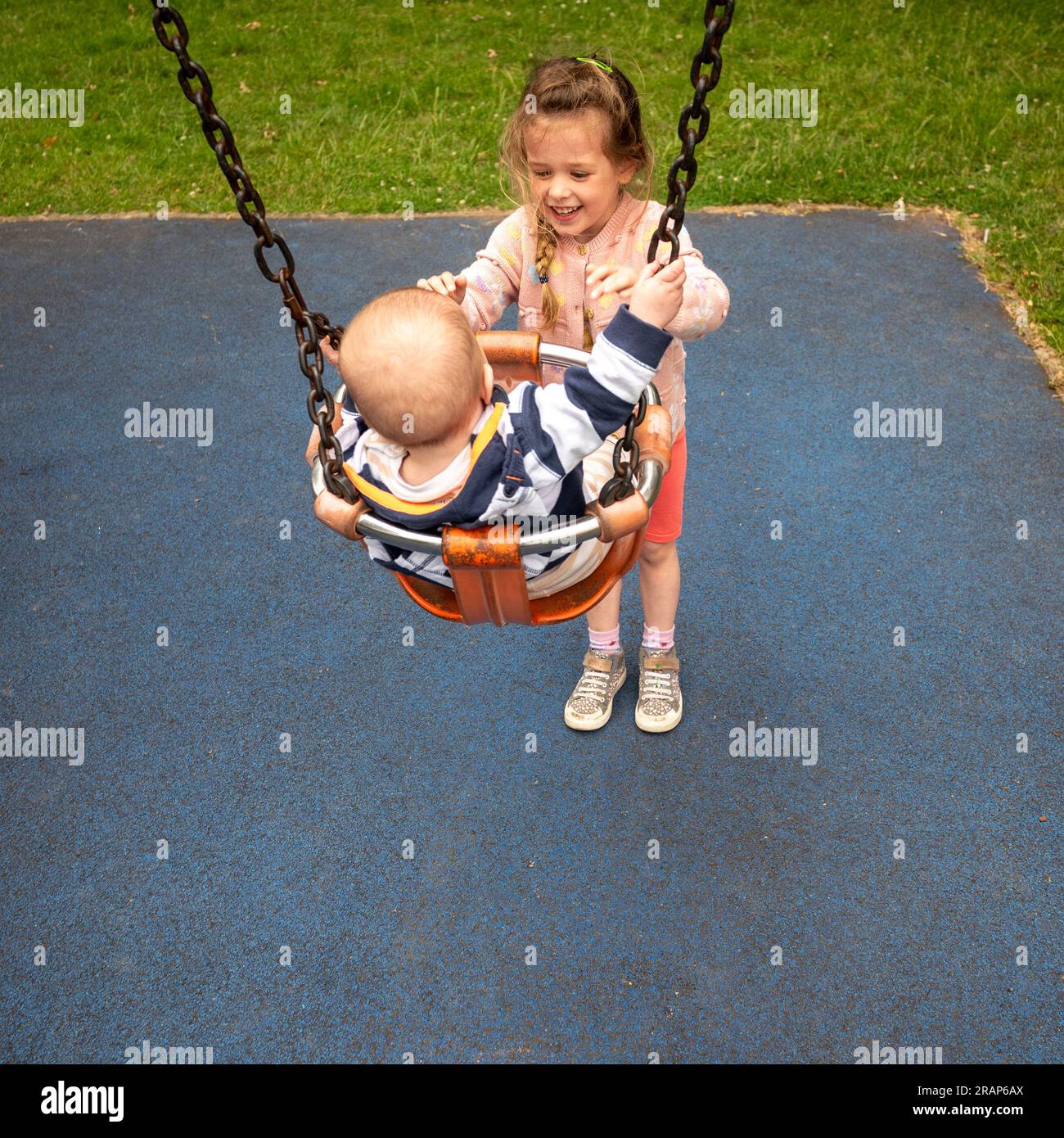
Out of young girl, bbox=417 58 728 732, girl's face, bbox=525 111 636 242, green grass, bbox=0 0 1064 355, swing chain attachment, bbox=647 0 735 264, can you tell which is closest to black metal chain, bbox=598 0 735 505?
swing chain attachment, bbox=647 0 735 264

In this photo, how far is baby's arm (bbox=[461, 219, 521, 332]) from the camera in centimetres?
238

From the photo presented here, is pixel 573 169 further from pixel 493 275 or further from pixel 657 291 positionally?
pixel 657 291

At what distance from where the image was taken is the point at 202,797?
117 inches

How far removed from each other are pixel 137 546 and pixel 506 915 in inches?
81.8

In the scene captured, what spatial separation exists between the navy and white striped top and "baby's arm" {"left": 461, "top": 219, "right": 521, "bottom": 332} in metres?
0.58

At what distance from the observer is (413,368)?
1677 mm

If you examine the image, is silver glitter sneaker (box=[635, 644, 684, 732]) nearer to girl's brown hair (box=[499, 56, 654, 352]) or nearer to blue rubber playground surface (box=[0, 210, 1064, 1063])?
blue rubber playground surface (box=[0, 210, 1064, 1063])

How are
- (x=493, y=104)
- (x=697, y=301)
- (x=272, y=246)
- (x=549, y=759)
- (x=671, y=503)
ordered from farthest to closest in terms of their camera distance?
(x=493, y=104), (x=549, y=759), (x=671, y=503), (x=697, y=301), (x=272, y=246)

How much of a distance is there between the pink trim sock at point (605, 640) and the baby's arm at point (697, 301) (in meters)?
1.15

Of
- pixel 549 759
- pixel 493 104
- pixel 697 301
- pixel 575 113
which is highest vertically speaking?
pixel 575 113

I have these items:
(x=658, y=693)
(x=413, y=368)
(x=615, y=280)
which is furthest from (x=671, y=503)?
(x=413, y=368)

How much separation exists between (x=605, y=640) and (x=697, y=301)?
4.16 feet

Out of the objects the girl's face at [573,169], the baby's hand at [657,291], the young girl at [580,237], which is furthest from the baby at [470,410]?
the girl's face at [573,169]

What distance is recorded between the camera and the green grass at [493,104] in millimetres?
5695
